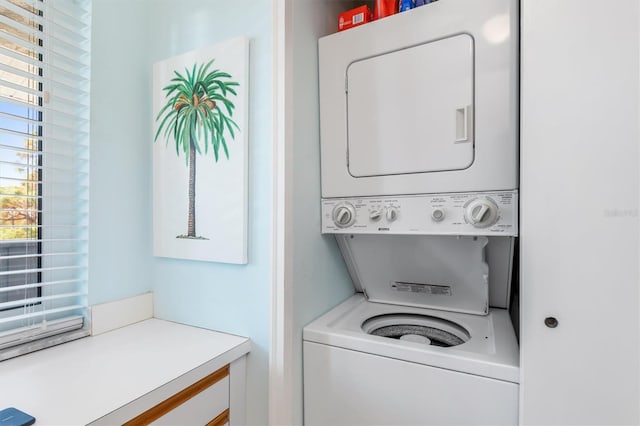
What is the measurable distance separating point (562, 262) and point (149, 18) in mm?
2159

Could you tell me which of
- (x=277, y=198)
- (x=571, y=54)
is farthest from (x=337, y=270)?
(x=571, y=54)

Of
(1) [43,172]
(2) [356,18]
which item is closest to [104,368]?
(1) [43,172]

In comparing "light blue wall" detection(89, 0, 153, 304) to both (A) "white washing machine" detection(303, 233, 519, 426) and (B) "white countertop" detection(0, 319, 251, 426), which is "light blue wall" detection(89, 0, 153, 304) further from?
(A) "white washing machine" detection(303, 233, 519, 426)

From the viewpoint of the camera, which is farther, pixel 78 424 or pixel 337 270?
pixel 337 270

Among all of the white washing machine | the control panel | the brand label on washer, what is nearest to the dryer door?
the control panel

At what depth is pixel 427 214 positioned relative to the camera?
1319 mm

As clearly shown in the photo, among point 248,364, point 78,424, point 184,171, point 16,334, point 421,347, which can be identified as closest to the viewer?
point 78,424

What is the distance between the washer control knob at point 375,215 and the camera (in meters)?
1.42

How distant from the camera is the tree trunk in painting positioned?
5.09 ft

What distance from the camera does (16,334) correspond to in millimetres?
1287

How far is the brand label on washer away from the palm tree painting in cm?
107

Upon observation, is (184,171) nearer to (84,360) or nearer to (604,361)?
(84,360)

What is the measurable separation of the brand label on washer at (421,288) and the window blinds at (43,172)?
1509mm

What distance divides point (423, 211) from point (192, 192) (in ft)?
3.50
